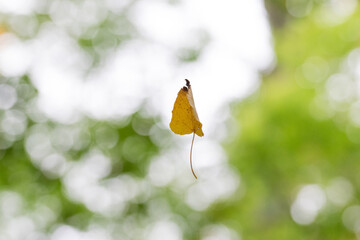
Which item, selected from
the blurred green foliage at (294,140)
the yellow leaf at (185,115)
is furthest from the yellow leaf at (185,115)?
the blurred green foliage at (294,140)

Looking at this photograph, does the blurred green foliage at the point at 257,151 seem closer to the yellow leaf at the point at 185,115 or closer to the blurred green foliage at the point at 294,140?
the blurred green foliage at the point at 294,140

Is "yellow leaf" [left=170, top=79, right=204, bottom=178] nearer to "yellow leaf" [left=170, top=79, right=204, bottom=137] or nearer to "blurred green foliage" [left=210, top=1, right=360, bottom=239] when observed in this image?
"yellow leaf" [left=170, top=79, right=204, bottom=137]

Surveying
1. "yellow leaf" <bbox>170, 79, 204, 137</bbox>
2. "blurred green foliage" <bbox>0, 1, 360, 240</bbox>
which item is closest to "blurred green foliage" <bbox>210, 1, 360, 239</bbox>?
"blurred green foliage" <bbox>0, 1, 360, 240</bbox>

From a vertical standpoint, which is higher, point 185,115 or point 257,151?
point 257,151

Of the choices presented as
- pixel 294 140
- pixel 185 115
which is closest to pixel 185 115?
pixel 185 115

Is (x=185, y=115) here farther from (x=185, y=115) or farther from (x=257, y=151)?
(x=257, y=151)

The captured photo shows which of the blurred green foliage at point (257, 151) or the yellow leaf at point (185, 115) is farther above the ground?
the blurred green foliage at point (257, 151)

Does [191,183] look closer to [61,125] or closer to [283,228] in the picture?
[283,228]

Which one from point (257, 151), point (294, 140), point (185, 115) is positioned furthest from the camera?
point (257, 151)
